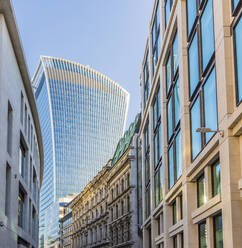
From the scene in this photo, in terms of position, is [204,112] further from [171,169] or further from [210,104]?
[171,169]

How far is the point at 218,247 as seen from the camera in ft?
65.8

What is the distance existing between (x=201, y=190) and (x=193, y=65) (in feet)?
20.1

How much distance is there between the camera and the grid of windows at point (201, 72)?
66.3 feet

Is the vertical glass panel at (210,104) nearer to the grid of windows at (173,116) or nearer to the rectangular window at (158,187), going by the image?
the grid of windows at (173,116)

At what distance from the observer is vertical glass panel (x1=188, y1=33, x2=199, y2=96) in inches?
915

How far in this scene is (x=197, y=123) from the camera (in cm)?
2311

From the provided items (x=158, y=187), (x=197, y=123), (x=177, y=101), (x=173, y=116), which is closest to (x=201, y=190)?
(x=197, y=123)

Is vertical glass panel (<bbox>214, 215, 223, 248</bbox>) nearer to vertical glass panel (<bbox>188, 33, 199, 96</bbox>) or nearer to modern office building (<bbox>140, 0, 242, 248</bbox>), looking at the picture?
modern office building (<bbox>140, 0, 242, 248</bbox>)

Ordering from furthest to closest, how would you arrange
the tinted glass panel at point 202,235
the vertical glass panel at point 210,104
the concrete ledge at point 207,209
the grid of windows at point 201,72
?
the tinted glass panel at point 202,235, the grid of windows at point 201,72, the vertical glass panel at point 210,104, the concrete ledge at point 207,209

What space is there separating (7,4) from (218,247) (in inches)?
720

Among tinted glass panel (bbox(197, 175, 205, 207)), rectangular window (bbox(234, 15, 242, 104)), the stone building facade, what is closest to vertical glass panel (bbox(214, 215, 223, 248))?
tinted glass panel (bbox(197, 175, 205, 207))

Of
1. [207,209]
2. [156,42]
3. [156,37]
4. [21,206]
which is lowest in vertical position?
[207,209]

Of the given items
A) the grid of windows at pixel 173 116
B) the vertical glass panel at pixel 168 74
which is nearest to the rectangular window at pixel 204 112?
the grid of windows at pixel 173 116

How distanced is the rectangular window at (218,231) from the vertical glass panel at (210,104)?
3.37 meters
